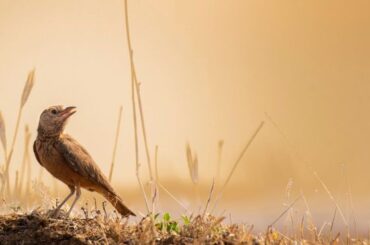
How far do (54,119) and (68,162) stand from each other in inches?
22.1

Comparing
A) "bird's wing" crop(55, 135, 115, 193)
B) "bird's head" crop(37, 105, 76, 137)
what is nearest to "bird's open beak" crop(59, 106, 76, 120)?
"bird's head" crop(37, 105, 76, 137)

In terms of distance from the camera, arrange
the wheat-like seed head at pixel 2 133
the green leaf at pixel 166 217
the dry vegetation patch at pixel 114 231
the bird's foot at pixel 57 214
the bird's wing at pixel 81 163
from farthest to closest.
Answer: the wheat-like seed head at pixel 2 133 < the bird's wing at pixel 81 163 < the bird's foot at pixel 57 214 < the green leaf at pixel 166 217 < the dry vegetation patch at pixel 114 231

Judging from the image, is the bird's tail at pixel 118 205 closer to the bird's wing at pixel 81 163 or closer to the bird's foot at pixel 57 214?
the bird's wing at pixel 81 163

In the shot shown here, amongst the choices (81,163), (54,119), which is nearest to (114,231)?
(81,163)

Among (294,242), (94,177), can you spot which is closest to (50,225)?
(94,177)

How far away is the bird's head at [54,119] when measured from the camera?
7926 mm

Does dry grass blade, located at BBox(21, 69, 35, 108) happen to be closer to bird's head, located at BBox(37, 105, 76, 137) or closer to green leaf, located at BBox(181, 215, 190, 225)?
bird's head, located at BBox(37, 105, 76, 137)

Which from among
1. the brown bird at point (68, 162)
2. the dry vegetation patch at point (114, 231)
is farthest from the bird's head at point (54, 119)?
the dry vegetation patch at point (114, 231)

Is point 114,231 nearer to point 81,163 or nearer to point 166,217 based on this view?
point 166,217

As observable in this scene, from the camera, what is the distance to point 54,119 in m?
7.96

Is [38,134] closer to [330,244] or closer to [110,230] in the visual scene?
[110,230]

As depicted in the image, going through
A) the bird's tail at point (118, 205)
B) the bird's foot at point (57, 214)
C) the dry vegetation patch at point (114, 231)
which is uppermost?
the bird's tail at point (118, 205)

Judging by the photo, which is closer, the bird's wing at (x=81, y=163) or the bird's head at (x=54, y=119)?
the bird's wing at (x=81, y=163)

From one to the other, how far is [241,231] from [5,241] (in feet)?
6.52
